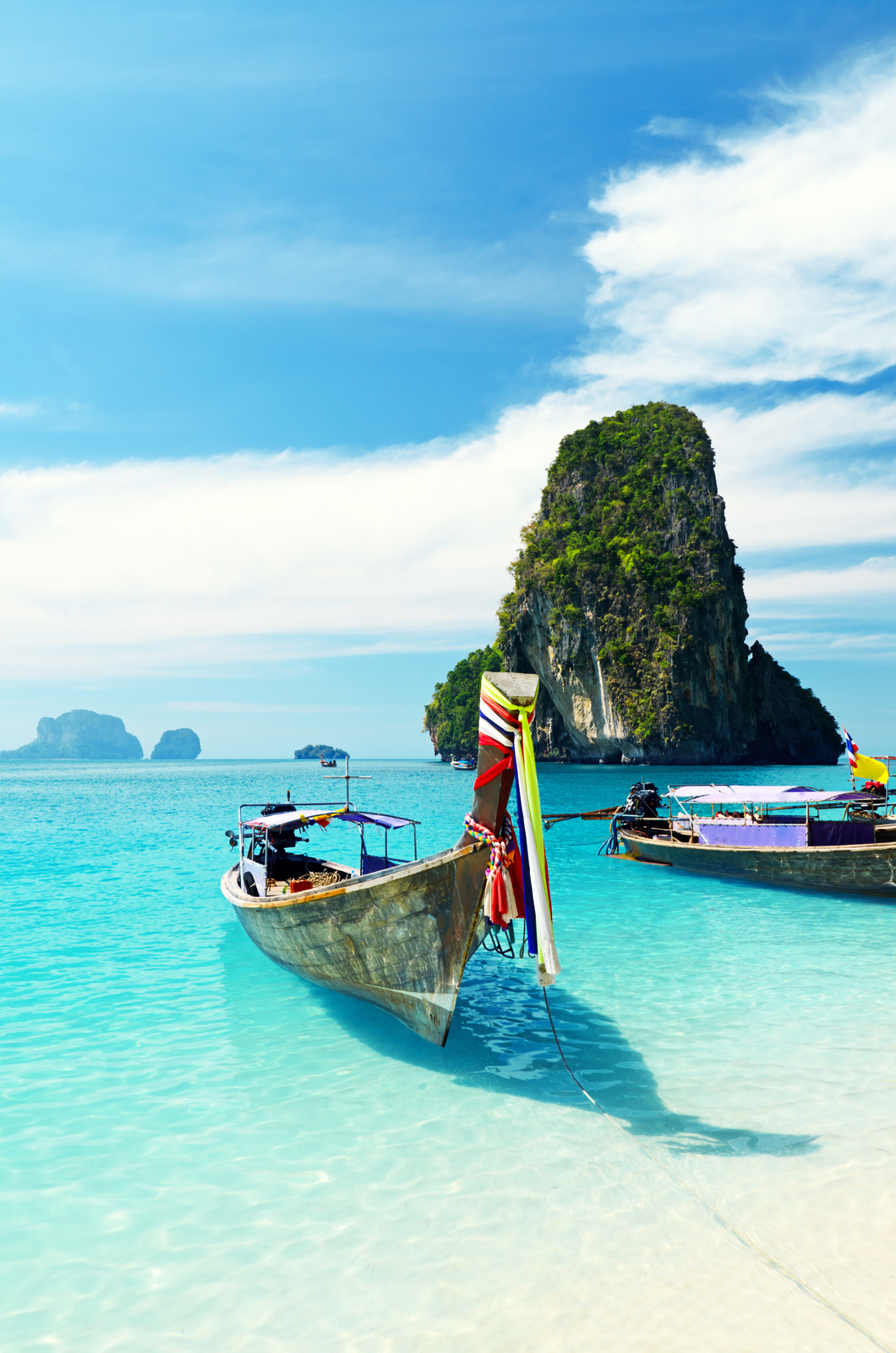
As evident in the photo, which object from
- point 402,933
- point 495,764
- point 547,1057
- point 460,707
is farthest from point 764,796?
point 460,707

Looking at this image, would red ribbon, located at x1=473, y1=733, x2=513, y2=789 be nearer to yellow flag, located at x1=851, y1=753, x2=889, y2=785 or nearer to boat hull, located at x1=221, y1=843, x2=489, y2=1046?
boat hull, located at x1=221, y1=843, x2=489, y2=1046

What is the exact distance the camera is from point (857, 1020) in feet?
27.7

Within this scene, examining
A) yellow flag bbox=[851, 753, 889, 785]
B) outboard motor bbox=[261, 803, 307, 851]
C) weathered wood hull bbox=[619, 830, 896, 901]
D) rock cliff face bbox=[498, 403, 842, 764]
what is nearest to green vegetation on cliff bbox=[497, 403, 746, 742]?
rock cliff face bbox=[498, 403, 842, 764]

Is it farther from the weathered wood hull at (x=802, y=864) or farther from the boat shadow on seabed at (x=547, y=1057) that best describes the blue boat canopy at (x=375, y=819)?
the weathered wood hull at (x=802, y=864)

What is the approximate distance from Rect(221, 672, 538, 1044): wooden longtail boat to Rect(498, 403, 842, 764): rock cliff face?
62.5m

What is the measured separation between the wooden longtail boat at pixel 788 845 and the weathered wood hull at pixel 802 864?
2 centimetres

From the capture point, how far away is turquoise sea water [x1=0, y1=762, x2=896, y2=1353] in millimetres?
4281

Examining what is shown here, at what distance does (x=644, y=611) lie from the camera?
232 feet

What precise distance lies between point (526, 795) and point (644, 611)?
67.5 meters

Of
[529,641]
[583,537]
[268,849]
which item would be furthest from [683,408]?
[268,849]

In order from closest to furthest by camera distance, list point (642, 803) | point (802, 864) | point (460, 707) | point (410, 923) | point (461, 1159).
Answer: point (461, 1159)
point (410, 923)
point (802, 864)
point (642, 803)
point (460, 707)

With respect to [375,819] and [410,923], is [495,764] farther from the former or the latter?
[375,819]

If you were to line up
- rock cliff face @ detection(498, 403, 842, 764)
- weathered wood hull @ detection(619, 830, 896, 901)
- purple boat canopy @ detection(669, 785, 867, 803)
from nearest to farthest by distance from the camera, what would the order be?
weathered wood hull @ detection(619, 830, 896, 901) → purple boat canopy @ detection(669, 785, 867, 803) → rock cliff face @ detection(498, 403, 842, 764)

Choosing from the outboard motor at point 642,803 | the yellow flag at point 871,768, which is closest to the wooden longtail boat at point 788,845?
the yellow flag at point 871,768
